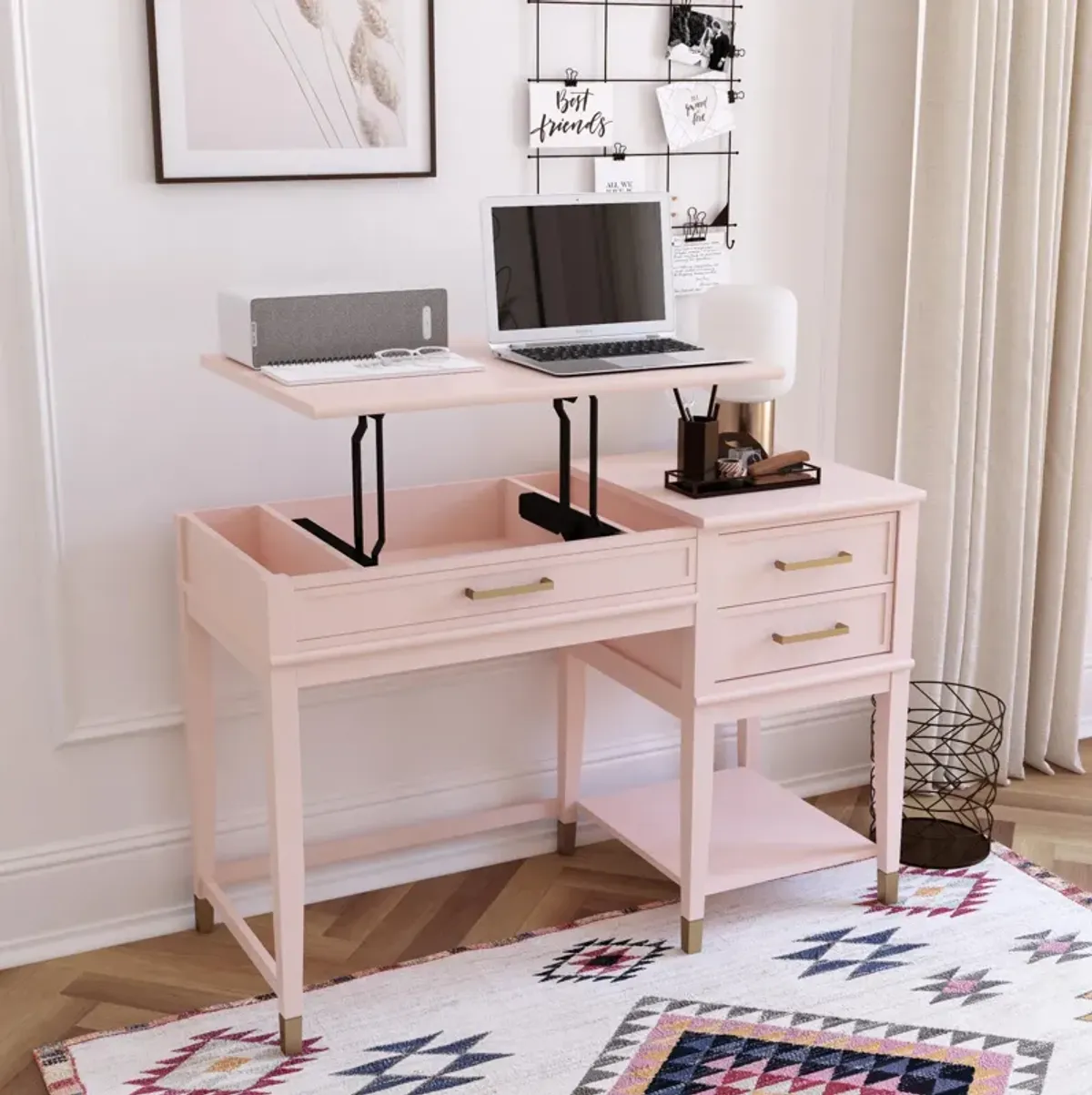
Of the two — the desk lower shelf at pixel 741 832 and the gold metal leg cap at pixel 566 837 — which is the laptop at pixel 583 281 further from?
the gold metal leg cap at pixel 566 837

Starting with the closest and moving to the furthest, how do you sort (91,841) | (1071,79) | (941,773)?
(91,841)
(1071,79)
(941,773)

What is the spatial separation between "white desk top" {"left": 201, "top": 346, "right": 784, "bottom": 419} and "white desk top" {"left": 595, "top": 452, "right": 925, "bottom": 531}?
23 cm

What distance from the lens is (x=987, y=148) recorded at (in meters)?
3.01

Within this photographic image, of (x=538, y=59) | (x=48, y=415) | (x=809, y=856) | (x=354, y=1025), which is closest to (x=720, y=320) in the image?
(x=538, y=59)

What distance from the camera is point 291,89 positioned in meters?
2.55

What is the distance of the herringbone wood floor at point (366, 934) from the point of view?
2.48 metres

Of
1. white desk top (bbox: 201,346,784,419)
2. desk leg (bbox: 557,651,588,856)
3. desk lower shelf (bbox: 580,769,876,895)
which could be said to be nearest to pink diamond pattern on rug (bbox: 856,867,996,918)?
Answer: desk lower shelf (bbox: 580,769,876,895)

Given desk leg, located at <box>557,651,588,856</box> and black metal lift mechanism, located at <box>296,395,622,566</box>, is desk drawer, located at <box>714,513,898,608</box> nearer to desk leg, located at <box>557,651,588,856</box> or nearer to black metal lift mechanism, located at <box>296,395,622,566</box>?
black metal lift mechanism, located at <box>296,395,622,566</box>

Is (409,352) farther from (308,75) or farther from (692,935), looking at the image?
(692,935)

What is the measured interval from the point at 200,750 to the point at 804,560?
3.44 feet

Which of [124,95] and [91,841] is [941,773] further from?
[124,95]

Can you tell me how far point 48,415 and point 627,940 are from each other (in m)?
1.29

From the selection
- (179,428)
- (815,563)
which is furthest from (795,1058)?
(179,428)

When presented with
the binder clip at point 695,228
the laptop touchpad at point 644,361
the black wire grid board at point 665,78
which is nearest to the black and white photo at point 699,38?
the black wire grid board at point 665,78
